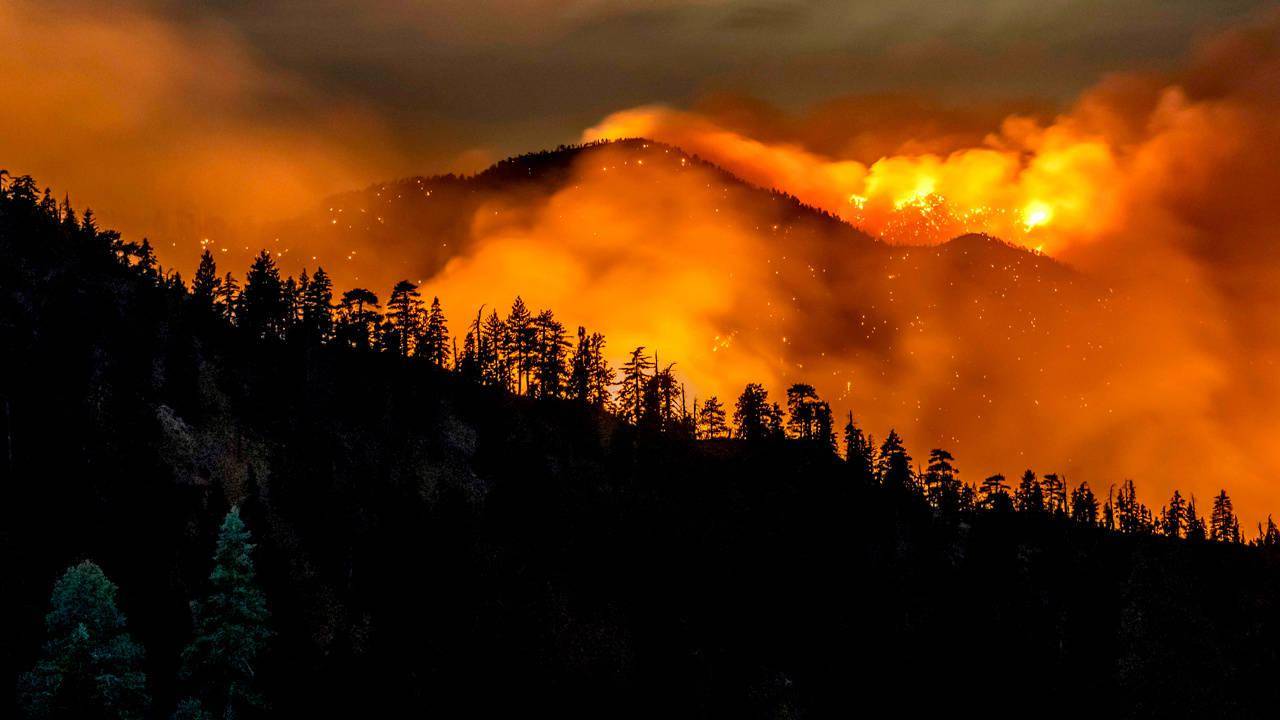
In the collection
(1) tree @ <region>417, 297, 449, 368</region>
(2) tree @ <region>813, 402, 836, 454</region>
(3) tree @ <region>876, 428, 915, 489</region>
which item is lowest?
(3) tree @ <region>876, 428, 915, 489</region>

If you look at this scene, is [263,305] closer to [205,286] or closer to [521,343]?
[205,286]

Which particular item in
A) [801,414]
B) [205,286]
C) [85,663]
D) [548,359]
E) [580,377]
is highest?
[205,286]

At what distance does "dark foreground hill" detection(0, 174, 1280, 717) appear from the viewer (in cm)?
8181

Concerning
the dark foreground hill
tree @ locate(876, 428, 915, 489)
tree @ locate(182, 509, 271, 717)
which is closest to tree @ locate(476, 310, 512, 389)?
the dark foreground hill

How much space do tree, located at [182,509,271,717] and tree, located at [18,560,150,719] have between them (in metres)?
3.36

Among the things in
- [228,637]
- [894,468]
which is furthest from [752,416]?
[228,637]

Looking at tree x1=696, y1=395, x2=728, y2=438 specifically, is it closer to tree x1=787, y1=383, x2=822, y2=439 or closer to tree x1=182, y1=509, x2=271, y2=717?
tree x1=787, y1=383, x2=822, y2=439

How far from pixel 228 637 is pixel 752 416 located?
379 feet

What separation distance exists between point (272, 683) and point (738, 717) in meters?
51.0

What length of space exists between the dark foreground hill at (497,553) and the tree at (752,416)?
535cm

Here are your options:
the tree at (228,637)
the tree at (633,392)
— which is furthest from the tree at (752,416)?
the tree at (228,637)

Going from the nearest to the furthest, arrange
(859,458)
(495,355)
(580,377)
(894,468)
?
1. (580,377)
2. (894,468)
3. (495,355)
4. (859,458)

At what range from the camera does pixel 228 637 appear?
196ft

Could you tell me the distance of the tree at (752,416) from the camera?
16300 cm
